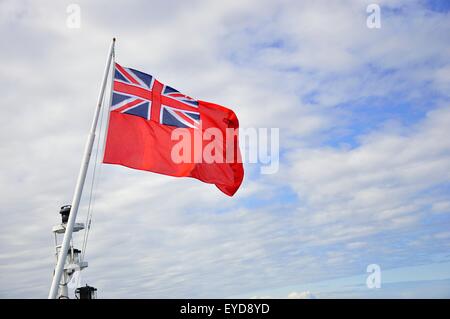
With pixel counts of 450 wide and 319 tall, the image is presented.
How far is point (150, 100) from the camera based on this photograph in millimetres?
16375

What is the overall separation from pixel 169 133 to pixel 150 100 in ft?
4.21

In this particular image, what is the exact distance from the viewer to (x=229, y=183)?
17609 mm

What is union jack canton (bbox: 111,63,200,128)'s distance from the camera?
15562 millimetres

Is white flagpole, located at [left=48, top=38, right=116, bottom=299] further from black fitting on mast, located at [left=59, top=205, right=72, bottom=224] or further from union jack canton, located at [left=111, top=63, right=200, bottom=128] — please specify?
black fitting on mast, located at [left=59, top=205, right=72, bottom=224]

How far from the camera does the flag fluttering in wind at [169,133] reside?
15039mm

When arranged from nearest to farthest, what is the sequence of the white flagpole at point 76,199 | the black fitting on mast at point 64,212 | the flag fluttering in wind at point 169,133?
the white flagpole at point 76,199, the flag fluttering in wind at point 169,133, the black fitting on mast at point 64,212

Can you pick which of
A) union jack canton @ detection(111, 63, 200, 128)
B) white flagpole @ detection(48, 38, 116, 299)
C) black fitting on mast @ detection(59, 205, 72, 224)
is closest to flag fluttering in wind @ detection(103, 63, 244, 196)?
union jack canton @ detection(111, 63, 200, 128)

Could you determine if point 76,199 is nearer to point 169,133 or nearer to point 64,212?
point 169,133

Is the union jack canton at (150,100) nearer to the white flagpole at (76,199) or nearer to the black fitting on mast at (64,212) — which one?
the white flagpole at (76,199)

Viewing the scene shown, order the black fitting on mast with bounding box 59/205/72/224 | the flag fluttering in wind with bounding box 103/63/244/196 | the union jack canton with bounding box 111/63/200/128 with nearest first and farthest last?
the flag fluttering in wind with bounding box 103/63/244/196 < the union jack canton with bounding box 111/63/200/128 < the black fitting on mast with bounding box 59/205/72/224

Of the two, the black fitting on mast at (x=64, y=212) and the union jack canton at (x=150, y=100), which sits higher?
the union jack canton at (x=150, y=100)

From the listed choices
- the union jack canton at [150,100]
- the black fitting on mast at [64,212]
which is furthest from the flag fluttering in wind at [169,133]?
the black fitting on mast at [64,212]

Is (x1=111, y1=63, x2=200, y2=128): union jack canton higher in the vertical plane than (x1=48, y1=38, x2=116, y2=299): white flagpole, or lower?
higher
